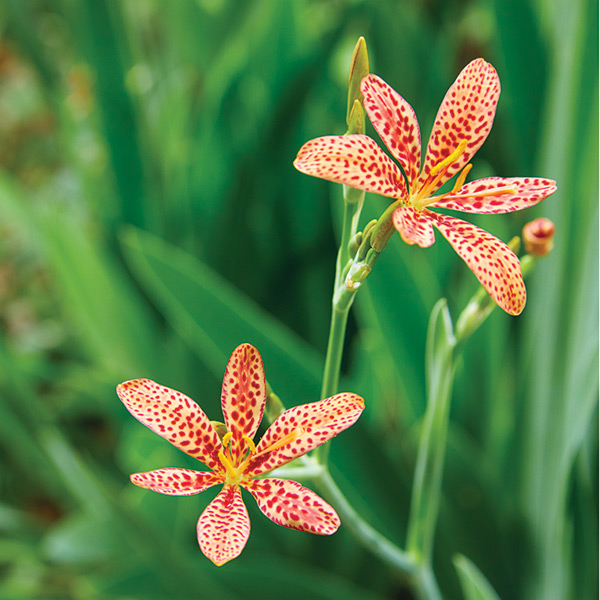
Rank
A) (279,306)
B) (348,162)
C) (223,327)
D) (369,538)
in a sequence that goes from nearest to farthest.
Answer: (348,162)
(369,538)
(223,327)
(279,306)

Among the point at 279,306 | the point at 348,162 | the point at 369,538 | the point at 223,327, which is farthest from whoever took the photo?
the point at 279,306

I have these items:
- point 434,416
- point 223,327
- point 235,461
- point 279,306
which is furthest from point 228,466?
point 279,306

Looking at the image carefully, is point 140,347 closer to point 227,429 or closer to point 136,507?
point 136,507

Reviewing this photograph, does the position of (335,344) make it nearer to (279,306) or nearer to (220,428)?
(220,428)

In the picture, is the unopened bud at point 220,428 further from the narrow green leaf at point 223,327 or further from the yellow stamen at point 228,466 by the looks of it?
the narrow green leaf at point 223,327

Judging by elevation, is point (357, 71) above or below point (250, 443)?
above

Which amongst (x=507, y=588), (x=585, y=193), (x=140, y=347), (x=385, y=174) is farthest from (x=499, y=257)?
(x=140, y=347)
